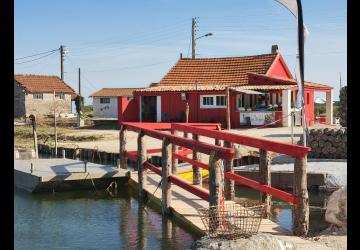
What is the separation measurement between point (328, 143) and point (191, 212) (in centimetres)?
794

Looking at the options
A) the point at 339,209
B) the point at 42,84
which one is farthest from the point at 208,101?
the point at 339,209

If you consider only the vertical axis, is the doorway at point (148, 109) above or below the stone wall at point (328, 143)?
above

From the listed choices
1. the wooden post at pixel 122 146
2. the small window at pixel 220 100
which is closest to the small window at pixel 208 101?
the small window at pixel 220 100

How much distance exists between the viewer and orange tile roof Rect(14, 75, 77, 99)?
49.8 metres

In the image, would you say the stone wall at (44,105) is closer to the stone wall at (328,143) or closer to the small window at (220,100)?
the small window at (220,100)

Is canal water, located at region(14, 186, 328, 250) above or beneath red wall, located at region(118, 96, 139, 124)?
beneath

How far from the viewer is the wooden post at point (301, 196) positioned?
8742 millimetres

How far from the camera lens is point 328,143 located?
17.8m

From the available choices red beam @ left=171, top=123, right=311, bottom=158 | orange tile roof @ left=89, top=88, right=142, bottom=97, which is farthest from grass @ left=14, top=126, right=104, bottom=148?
red beam @ left=171, top=123, right=311, bottom=158

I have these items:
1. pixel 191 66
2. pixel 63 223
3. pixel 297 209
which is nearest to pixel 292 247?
pixel 297 209

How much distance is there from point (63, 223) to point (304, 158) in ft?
21.4

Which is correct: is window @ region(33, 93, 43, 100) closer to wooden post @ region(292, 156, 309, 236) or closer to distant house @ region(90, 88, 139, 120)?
distant house @ region(90, 88, 139, 120)

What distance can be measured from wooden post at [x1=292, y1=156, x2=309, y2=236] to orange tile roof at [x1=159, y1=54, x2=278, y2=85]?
2820 cm

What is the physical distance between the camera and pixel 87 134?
3275cm
